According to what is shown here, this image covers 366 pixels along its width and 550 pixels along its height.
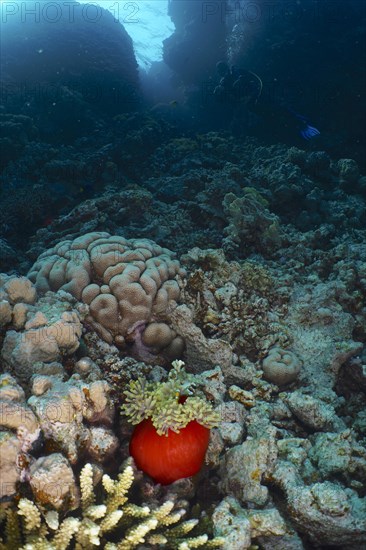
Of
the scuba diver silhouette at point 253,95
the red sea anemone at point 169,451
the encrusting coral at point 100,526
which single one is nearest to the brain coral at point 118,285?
the red sea anemone at point 169,451

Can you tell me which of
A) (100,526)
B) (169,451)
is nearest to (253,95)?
(169,451)

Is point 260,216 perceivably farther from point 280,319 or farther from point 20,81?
point 20,81

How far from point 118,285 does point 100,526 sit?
2.24 metres

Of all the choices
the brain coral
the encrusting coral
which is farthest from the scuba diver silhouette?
the encrusting coral

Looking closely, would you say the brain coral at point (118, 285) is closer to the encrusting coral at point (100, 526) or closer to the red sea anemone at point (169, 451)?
the red sea anemone at point (169, 451)

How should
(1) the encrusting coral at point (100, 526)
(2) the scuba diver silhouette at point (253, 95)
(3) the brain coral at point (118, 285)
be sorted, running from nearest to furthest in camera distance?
(1) the encrusting coral at point (100, 526), (3) the brain coral at point (118, 285), (2) the scuba diver silhouette at point (253, 95)

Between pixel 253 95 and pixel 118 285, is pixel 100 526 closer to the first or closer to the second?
pixel 118 285

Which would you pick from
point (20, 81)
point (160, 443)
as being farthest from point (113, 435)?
point (20, 81)

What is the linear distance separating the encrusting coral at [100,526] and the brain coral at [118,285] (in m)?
1.74

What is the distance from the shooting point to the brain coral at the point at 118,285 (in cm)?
386

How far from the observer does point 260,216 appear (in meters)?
6.43

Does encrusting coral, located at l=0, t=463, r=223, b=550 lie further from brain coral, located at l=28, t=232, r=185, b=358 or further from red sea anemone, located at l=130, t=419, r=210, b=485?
brain coral, located at l=28, t=232, r=185, b=358

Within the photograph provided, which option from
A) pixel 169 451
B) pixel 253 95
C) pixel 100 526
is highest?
pixel 253 95

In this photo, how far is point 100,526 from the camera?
207 cm
